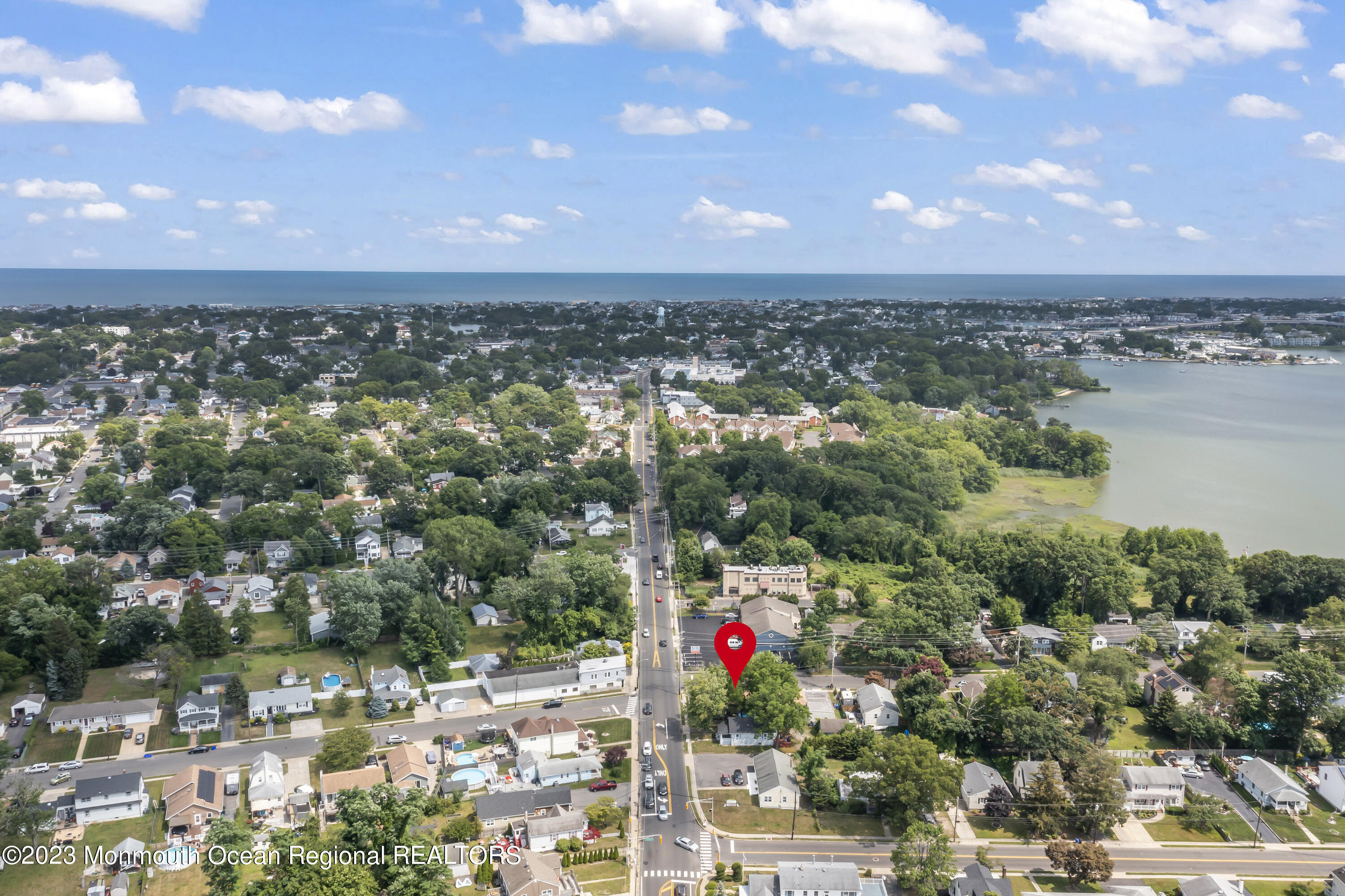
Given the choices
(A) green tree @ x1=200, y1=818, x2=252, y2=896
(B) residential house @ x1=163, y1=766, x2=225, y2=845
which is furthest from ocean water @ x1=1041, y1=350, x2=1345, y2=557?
(B) residential house @ x1=163, y1=766, x2=225, y2=845

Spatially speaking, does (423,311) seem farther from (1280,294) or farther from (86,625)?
(1280,294)

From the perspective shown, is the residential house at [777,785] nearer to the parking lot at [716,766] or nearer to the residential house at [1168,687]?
the parking lot at [716,766]

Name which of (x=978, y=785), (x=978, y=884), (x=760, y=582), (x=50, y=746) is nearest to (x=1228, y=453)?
(x=760, y=582)

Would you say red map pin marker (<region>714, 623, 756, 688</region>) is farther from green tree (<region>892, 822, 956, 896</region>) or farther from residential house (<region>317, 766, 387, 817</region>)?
residential house (<region>317, 766, 387, 817</region>)

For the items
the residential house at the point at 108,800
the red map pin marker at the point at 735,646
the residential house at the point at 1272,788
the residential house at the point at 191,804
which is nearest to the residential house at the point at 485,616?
the red map pin marker at the point at 735,646

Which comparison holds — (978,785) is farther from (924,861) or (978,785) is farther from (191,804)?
(191,804)

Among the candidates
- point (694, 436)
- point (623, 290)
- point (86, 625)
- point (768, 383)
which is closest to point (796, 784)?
point (86, 625)
